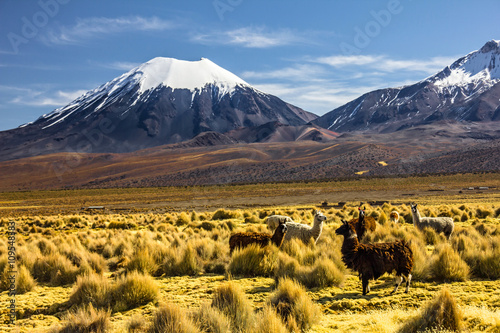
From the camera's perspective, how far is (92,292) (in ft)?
23.6

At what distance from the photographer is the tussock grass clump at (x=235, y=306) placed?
18.2 feet

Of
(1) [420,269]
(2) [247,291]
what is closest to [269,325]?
(2) [247,291]

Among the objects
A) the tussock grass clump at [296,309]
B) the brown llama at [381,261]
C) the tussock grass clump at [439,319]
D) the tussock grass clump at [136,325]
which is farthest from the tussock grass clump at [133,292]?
the tussock grass clump at [439,319]

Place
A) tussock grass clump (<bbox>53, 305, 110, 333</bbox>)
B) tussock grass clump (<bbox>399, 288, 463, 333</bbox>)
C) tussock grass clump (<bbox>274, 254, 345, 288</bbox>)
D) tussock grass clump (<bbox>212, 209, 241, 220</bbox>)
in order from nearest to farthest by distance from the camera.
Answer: tussock grass clump (<bbox>399, 288, 463, 333</bbox>), tussock grass clump (<bbox>53, 305, 110, 333</bbox>), tussock grass clump (<bbox>274, 254, 345, 288</bbox>), tussock grass clump (<bbox>212, 209, 241, 220</bbox>)

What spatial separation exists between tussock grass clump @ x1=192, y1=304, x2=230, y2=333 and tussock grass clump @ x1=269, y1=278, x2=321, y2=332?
77 cm

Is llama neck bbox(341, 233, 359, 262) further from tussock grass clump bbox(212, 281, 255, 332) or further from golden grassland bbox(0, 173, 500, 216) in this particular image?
golden grassland bbox(0, 173, 500, 216)

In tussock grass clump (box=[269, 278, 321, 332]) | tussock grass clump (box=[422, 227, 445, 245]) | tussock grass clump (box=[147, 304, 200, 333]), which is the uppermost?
tussock grass clump (box=[147, 304, 200, 333])

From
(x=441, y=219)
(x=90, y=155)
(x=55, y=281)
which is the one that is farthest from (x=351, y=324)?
(x=90, y=155)

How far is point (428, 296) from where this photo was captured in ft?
23.0

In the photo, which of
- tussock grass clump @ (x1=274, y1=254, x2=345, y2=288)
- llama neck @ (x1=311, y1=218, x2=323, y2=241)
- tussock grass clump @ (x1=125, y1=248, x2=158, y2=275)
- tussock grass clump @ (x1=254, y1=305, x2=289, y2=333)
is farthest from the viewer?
llama neck @ (x1=311, y1=218, x2=323, y2=241)

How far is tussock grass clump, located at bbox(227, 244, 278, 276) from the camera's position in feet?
30.6

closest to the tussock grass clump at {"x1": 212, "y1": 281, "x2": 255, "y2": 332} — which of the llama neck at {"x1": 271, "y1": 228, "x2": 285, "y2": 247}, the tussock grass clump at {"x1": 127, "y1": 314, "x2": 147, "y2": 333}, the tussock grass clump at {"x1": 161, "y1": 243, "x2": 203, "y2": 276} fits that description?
the tussock grass clump at {"x1": 127, "y1": 314, "x2": 147, "y2": 333}

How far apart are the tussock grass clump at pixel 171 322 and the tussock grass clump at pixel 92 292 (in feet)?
7.74

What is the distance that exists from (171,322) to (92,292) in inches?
122
